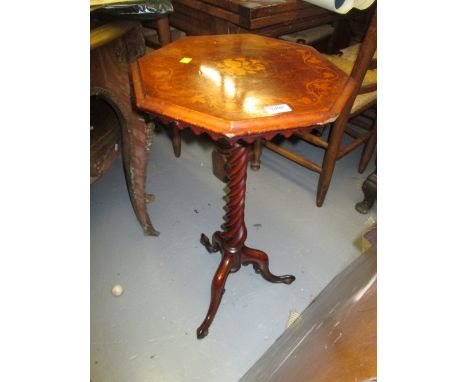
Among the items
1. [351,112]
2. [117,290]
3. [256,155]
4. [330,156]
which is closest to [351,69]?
[351,112]

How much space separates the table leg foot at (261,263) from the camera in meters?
1.54

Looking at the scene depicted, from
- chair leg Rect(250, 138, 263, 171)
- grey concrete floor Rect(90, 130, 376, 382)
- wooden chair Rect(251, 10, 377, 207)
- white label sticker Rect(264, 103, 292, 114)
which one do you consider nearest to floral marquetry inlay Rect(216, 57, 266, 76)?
white label sticker Rect(264, 103, 292, 114)

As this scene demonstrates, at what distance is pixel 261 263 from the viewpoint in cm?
156

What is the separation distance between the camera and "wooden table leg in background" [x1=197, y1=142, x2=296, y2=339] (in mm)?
1251

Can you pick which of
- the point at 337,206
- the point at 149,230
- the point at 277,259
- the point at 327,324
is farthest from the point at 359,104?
the point at 327,324

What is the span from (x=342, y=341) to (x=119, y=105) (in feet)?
3.86

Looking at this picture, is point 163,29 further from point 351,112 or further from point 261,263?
point 261,263

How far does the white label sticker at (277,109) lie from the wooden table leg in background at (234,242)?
0.92 feet

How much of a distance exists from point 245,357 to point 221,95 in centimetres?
97

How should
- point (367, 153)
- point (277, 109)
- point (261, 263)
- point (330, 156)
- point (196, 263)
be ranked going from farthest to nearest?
point (367, 153) < point (330, 156) < point (196, 263) < point (261, 263) < point (277, 109)

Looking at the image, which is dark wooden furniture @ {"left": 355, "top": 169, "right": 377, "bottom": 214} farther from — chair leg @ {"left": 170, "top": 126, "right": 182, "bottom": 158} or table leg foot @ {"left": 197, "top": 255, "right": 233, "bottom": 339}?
chair leg @ {"left": 170, "top": 126, "right": 182, "bottom": 158}

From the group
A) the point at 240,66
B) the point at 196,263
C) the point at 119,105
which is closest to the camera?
the point at 240,66

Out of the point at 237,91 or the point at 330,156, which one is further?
the point at 330,156

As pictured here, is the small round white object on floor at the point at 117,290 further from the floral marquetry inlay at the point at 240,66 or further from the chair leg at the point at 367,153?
the chair leg at the point at 367,153
